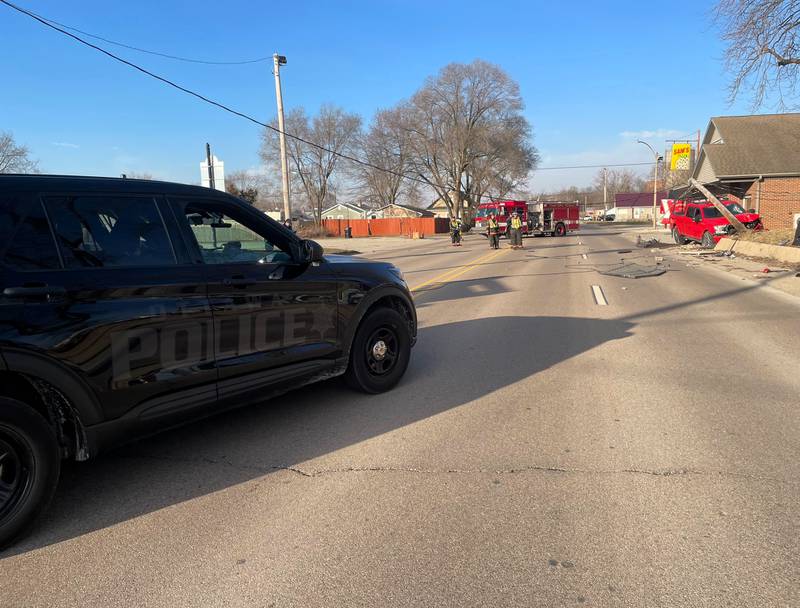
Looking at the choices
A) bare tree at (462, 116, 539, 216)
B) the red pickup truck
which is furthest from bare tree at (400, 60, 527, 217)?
the red pickup truck

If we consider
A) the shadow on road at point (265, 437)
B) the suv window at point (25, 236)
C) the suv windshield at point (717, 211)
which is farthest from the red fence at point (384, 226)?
the suv window at point (25, 236)

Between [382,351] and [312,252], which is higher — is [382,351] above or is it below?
below

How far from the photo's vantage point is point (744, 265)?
16.5m

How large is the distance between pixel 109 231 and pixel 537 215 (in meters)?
39.2

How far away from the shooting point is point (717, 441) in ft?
13.0

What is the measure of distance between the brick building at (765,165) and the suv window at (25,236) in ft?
113

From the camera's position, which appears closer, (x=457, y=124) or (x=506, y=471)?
(x=506, y=471)

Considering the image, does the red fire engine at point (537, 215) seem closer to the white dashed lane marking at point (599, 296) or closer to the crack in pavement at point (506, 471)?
the white dashed lane marking at point (599, 296)

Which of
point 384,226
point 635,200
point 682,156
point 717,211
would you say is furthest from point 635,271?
point 635,200

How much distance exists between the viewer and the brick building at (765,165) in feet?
104

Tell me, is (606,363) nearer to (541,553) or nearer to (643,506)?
(643,506)

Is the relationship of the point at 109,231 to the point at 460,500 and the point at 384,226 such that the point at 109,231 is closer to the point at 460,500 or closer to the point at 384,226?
the point at 460,500

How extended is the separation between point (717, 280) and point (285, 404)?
12.3 meters

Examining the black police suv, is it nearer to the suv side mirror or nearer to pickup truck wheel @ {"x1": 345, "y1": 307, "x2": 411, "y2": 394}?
the suv side mirror
